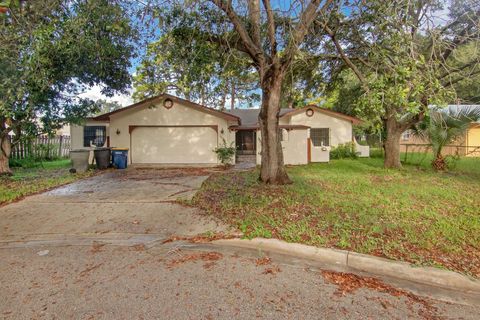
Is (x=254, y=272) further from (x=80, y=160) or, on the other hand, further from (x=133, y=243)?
(x=80, y=160)

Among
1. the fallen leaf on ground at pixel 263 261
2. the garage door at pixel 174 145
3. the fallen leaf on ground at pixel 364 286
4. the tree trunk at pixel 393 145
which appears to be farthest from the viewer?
the garage door at pixel 174 145

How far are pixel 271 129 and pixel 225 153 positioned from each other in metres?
7.08

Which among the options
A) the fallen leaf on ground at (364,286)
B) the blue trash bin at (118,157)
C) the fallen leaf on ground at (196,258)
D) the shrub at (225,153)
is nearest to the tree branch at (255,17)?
the fallen leaf on ground at (196,258)

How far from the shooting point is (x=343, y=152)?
18547 millimetres

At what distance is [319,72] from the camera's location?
11977 millimetres

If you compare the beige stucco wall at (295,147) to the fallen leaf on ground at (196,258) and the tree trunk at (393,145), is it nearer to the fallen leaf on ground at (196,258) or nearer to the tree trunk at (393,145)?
the tree trunk at (393,145)

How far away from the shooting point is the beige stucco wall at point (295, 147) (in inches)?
596

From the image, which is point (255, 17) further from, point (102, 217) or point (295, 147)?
point (295, 147)

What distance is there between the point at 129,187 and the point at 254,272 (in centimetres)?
619

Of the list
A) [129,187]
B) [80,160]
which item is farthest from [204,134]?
[129,187]

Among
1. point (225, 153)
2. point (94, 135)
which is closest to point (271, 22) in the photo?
point (225, 153)

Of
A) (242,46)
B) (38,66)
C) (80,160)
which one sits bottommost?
(80,160)

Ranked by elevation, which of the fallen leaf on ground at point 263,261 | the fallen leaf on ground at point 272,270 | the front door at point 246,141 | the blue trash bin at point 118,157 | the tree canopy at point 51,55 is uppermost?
the tree canopy at point 51,55

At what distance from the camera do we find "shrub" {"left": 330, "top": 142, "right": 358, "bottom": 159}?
18.5 metres
